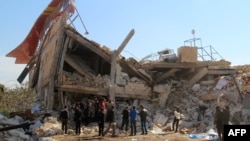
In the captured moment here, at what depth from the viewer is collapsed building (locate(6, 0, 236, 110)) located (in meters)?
19.6

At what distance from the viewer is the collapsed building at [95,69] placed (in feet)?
64.5

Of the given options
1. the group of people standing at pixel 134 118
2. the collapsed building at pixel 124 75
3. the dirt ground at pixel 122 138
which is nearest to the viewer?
the dirt ground at pixel 122 138

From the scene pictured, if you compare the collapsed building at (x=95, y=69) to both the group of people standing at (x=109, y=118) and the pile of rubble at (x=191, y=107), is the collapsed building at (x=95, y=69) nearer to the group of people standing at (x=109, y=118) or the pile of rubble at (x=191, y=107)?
the pile of rubble at (x=191, y=107)

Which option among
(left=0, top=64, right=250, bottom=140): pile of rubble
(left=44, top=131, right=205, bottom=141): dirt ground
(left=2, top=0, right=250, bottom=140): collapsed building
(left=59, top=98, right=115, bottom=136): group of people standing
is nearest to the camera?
(left=44, top=131, right=205, bottom=141): dirt ground

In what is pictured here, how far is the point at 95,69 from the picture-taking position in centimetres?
2281

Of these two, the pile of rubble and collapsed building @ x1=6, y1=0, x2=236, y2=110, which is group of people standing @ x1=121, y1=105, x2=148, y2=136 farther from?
collapsed building @ x1=6, y1=0, x2=236, y2=110

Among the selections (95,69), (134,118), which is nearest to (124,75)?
(95,69)

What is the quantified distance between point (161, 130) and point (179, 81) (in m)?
6.69

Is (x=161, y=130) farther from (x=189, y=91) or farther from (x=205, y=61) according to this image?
(x=205, y=61)

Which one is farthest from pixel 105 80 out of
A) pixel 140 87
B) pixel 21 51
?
pixel 21 51

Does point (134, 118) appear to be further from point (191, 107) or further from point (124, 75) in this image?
point (191, 107)

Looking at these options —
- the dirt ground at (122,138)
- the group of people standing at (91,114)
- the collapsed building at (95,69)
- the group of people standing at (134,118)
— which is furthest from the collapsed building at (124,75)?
the dirt ground at (122,138)

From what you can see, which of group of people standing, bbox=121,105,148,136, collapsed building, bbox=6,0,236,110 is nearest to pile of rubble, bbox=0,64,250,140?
collapsed building, bbox=6,0,236,110

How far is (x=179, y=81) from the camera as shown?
78.0 ft
